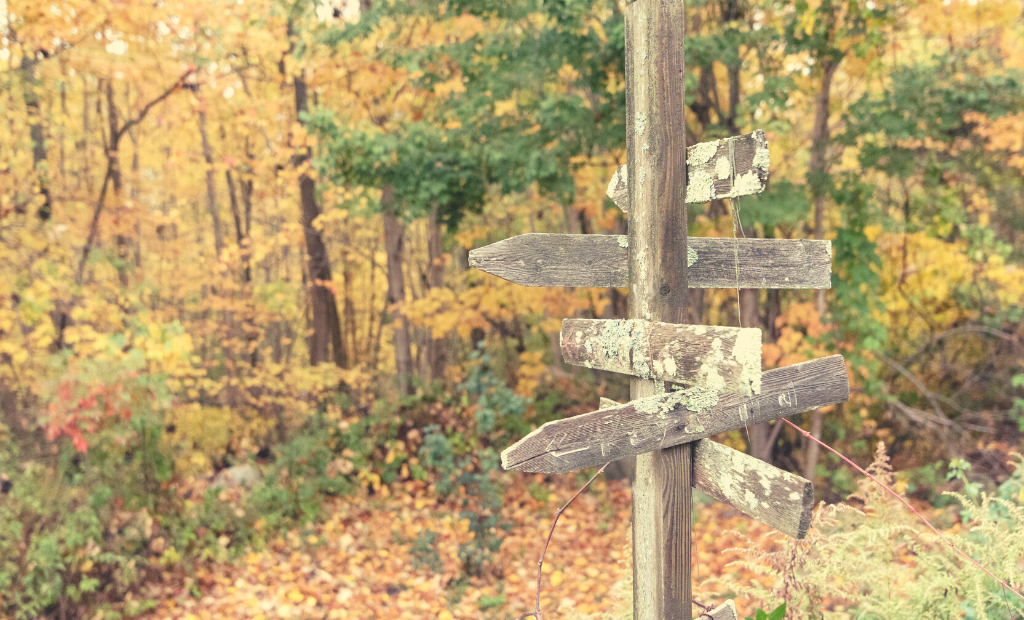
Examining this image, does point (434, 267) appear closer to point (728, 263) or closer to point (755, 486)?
point (728, 263)

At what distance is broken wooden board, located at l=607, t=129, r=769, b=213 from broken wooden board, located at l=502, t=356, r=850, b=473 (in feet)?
2.25

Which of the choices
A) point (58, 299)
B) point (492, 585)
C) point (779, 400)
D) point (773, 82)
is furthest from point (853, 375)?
point (58, 299)

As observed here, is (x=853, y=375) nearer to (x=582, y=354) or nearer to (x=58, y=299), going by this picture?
(x=582, y=354)

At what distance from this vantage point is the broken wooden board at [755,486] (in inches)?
75.6

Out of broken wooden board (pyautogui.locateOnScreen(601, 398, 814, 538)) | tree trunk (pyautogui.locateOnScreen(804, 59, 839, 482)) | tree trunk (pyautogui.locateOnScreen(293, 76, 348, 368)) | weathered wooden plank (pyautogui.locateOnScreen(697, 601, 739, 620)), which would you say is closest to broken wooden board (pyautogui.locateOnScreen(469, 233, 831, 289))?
broken wooden board (pyautogui.locateOnScreen(601, 398, 814, 538))

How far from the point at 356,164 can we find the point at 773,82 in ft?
14.5

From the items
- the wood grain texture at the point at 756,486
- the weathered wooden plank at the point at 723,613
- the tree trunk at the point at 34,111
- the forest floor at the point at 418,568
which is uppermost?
the tree trunk at the point at 34,111

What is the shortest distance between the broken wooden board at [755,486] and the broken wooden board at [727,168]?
33.8 inches

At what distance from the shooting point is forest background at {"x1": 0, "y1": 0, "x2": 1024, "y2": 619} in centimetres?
588

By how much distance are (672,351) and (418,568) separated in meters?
5.34

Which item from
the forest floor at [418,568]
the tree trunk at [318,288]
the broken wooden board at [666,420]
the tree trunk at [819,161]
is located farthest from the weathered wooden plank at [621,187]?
the tree trunk at [318,288]

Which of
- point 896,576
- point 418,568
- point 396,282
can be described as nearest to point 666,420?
point 896,576

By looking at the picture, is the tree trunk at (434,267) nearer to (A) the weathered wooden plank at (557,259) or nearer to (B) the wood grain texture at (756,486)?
(A) the weathered wooden plank at (557,259)

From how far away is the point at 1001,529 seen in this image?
3.65 meters
